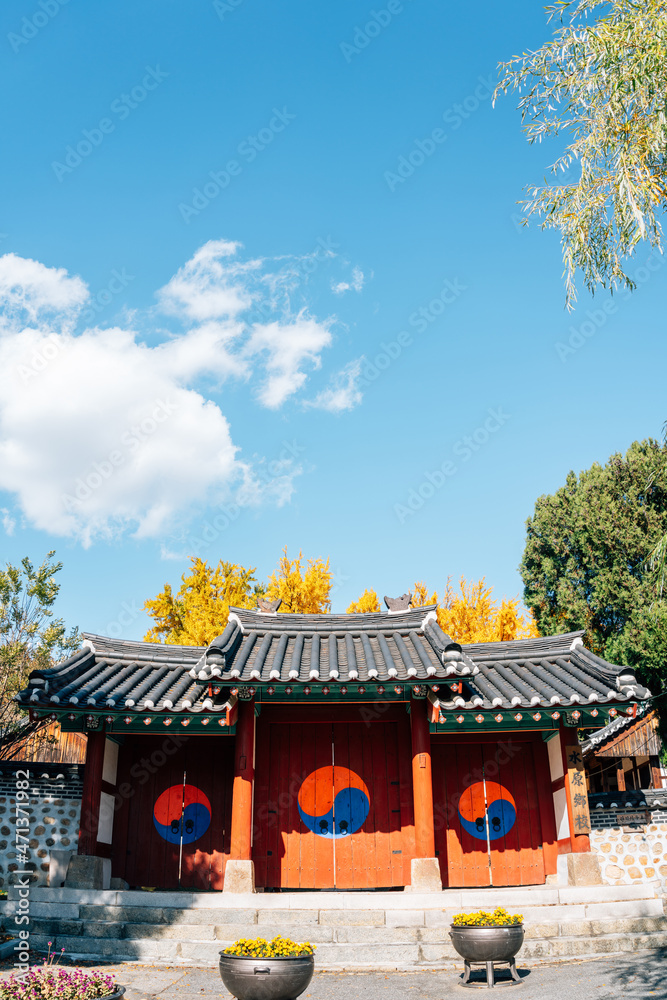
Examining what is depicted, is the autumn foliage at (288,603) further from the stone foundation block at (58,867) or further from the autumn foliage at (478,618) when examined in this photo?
the stone foundation block at (58,867)

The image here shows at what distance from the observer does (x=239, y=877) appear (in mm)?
10281

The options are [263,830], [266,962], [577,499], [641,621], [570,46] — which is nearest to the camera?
[266,962]

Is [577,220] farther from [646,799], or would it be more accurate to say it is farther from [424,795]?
[646,799]

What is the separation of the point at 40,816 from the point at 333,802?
Result: 5.09 metres

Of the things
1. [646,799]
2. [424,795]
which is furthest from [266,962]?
[646,799]

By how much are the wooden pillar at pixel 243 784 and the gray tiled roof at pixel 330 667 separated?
65cm

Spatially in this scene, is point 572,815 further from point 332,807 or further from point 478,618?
point 478,618

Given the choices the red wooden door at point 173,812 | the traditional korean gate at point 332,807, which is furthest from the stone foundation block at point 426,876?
the red wooden door at point 173,812

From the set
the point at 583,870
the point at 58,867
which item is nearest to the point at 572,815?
the point at 583,870

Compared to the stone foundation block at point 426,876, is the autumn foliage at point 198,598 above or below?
above

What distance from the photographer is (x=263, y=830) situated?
1211 cm

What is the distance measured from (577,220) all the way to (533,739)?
9.11 m

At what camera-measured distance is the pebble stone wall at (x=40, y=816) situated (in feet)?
38.1

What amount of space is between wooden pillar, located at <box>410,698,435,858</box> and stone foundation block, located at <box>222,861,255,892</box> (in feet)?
8.63
